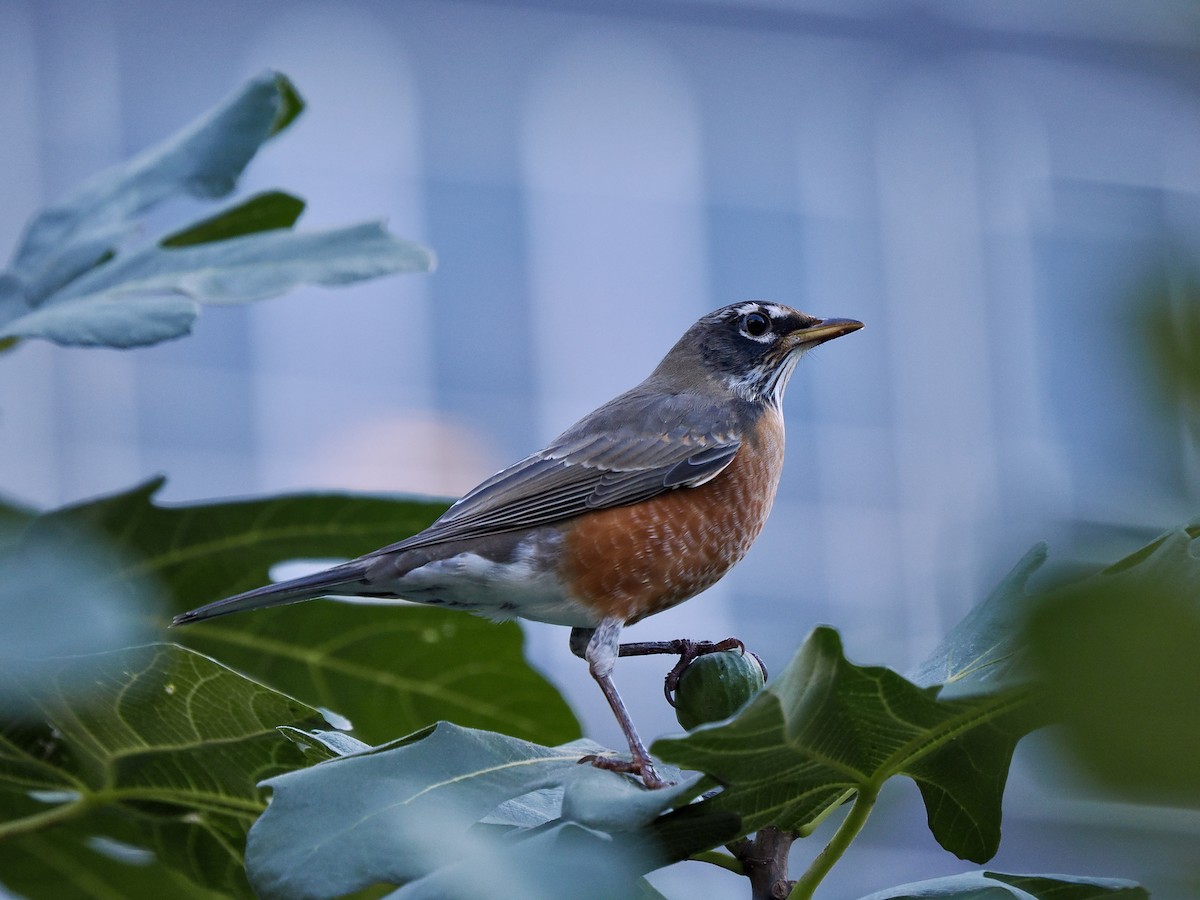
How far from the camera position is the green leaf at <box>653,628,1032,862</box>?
3.87ft

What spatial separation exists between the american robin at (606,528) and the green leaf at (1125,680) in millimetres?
2091

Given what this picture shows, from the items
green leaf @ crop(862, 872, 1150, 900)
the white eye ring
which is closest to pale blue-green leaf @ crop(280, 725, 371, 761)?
green leaf @ crop(862, 872, 1150, 900)

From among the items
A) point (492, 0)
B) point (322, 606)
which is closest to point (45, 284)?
point (322, 606)

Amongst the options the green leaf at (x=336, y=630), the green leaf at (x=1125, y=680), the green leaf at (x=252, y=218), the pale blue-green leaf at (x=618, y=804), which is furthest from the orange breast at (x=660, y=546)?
the green leaf at (x=1125, y=680)

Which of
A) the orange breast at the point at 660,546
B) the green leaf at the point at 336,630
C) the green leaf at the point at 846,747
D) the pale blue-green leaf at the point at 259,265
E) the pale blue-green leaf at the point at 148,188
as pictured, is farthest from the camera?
the orange breast at the point at 660,546

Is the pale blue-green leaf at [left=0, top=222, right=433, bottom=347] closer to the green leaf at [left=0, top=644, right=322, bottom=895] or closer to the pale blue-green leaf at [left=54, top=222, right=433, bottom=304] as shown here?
the pale blue-green leaf at [left=54, top=222, right=433, bottom=304]

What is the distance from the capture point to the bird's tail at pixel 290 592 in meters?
2.02

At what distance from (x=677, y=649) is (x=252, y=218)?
103 centimetres

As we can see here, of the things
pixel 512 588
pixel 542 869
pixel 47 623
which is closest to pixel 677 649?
pixel 512 588

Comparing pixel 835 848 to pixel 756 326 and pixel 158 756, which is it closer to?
pixel 158 756

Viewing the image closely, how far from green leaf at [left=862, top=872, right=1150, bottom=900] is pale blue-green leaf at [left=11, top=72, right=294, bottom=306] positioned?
57.3 inches

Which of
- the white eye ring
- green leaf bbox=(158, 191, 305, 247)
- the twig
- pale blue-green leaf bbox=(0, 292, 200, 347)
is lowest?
the twig

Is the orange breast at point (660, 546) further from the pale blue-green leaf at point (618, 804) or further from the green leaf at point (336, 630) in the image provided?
the pale blue-green leaf at point (618, 804)

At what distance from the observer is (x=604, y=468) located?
3.08 metres
